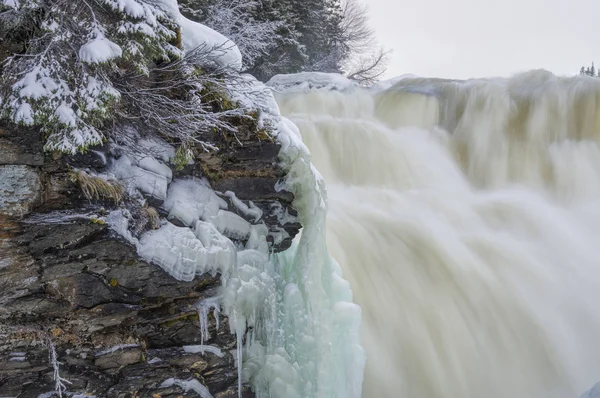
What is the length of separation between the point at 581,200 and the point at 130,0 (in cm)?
915

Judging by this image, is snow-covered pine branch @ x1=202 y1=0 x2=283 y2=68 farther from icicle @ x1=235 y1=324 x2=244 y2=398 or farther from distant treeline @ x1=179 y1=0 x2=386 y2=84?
icicle @ x1=235 y1=324 x2=244 y2=398

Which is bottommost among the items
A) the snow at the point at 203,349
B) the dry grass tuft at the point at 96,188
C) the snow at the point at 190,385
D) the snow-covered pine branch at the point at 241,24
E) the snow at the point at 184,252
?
the snow at the point at 190,385

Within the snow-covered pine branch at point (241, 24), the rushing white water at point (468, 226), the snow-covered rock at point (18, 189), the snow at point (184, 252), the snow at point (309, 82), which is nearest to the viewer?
the snow-covered rock at point (18, 189)

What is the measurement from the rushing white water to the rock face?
2.62m

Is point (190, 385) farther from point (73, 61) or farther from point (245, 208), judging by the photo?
point (73, 61)

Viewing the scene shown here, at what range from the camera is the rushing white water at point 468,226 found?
197 inches

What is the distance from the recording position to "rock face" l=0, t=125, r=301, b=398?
2730 millimetres

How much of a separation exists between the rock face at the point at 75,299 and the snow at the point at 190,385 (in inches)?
0.7

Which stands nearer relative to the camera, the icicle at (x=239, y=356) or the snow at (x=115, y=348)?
the snow at (x=115, y=348)

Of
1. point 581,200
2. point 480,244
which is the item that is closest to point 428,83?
point 581,200

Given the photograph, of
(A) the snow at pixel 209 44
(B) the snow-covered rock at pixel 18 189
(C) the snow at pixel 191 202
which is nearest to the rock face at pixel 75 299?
(B) the snow-covered rock at pixel 18 189

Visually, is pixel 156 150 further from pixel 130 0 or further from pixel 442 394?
pixel 442 394

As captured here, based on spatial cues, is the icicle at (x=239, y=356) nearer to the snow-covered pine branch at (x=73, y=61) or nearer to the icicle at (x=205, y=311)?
the icicle at (x=205, y=311)

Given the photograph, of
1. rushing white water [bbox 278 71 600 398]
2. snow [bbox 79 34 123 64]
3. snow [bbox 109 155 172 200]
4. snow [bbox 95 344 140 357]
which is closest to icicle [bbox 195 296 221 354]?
snow [bbox 95 344 140 357]
